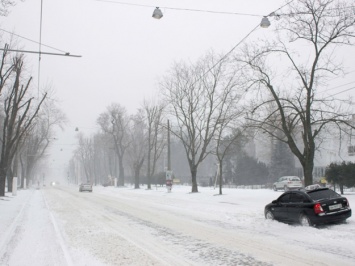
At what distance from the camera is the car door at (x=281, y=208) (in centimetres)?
1492

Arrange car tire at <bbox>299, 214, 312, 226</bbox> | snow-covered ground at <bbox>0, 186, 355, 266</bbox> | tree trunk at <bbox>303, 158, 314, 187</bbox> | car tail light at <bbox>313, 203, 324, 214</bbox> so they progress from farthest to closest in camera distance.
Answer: tree trunk at <bbox>303, 158, 314, 187</bbox>, car tire at <bbox>299, 214, 312, 226</bbox>, car tail light at <bbox>313, 203, 324, 214</bbox>, snow-covered ground at <bbox>0, 186, 355, 266</bbox>

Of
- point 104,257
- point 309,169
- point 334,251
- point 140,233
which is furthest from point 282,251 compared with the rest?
point 309,169

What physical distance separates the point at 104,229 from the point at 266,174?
52.5m

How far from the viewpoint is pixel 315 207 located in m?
13.3

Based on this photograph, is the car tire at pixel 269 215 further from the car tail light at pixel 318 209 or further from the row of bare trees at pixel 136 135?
the row of bare trees at pixel 136 135

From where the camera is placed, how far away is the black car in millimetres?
13250

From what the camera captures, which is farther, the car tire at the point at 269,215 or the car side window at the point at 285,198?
the car tire at the point at 269,215

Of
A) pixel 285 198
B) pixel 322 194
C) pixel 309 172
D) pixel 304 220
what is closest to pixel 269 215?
pixel 285 198

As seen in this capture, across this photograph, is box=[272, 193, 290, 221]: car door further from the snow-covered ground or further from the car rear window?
the car rear window

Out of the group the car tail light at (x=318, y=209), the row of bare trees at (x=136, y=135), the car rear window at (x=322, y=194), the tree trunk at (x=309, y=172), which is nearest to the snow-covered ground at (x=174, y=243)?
the car tail light at (x=318, y=209)

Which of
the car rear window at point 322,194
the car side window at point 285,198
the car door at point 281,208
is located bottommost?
the car door at point 281,208

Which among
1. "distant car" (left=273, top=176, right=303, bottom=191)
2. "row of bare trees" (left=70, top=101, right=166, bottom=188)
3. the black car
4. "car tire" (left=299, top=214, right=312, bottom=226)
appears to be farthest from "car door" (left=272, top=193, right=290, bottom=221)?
"row of bare trees" (left=70, top=101, right=166, bottom=188)

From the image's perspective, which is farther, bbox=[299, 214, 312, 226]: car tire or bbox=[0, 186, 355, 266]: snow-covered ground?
bbox=[299, 214, 312, 226]: car tire

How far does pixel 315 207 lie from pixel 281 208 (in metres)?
2.02
